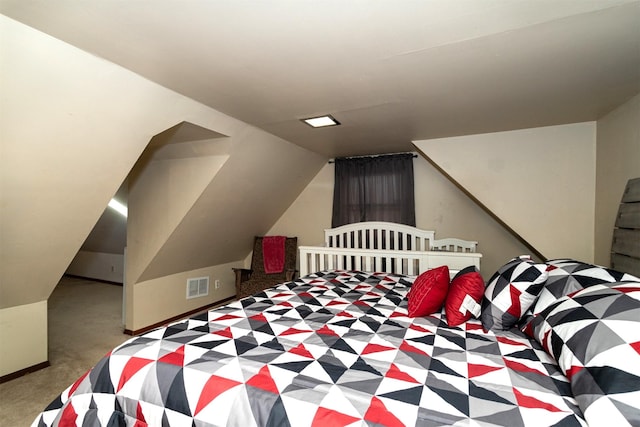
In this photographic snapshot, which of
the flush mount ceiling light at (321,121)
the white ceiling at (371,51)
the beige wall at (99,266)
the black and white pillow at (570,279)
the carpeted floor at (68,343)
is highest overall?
the white ceiling at (371,51)

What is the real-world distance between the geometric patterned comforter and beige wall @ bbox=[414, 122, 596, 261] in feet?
6.90

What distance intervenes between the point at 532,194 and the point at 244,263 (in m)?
4.23

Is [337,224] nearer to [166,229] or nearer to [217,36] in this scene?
[166,229]

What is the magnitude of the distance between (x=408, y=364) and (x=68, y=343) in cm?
378

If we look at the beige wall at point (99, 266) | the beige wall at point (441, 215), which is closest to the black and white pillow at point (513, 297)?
the beige wall at point (441, 215)

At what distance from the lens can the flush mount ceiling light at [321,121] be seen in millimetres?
2961

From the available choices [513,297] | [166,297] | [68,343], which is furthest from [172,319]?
[513,297]

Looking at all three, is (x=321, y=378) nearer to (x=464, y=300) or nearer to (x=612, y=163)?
(x=464, y=300)

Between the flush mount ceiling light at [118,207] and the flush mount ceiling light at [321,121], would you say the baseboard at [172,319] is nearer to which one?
the flush mount ceiling light at [118,207]

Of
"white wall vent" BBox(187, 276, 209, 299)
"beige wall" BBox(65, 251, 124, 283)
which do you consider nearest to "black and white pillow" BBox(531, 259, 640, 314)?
"white wall vent" BBox(187, 276, 209, 299)

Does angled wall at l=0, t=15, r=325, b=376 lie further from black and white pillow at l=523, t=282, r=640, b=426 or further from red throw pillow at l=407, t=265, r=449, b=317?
black and white pillow at l=523, t=282, r=640, b=426

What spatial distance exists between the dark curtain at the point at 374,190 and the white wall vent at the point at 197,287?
2.08 meters

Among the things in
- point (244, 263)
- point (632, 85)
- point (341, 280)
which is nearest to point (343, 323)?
point (341, 280)

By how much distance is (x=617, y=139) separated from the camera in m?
2.67
